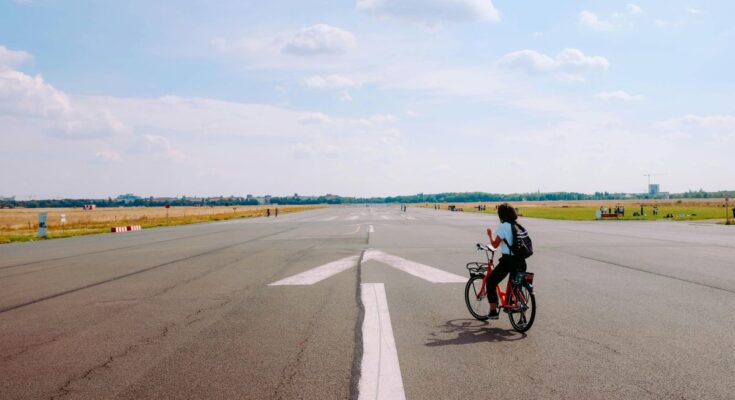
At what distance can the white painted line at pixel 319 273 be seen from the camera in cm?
1025

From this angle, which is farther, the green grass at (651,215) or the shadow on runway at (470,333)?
the green grass at (651,215)

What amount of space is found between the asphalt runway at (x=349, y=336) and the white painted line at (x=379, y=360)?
4cm

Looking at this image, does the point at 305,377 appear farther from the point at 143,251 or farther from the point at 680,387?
the point at 143,251

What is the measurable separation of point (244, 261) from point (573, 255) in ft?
30.9

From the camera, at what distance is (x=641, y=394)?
4.11m

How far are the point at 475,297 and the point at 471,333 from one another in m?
0.93

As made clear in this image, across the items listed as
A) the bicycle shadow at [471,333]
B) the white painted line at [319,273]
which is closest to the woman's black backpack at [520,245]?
the bicycle shadow at [471,333]

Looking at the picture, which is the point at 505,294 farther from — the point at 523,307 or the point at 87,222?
the point at 87,222

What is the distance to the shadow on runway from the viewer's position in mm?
5785

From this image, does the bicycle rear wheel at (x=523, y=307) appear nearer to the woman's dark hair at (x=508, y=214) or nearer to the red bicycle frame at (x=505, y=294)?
the red bicycle frame at (x=505, y=294)

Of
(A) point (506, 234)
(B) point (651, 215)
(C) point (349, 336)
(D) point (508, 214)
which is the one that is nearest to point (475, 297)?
(A) point (506, 234)

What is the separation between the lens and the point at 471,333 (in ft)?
20.2

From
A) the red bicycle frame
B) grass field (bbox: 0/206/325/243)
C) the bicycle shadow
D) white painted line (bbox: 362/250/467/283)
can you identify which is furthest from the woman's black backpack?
grass field (bbox: 0/206/325/243)

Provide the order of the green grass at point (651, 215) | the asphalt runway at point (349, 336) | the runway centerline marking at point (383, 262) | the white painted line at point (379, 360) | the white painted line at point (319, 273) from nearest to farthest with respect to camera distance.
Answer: the white painted line at point (379, 360) < the asphalt runway at point (349, 336) < the white painted line at point (319, 273) < the runway centerline marking at point (383, 262) < the green grass at point (651, 215)
